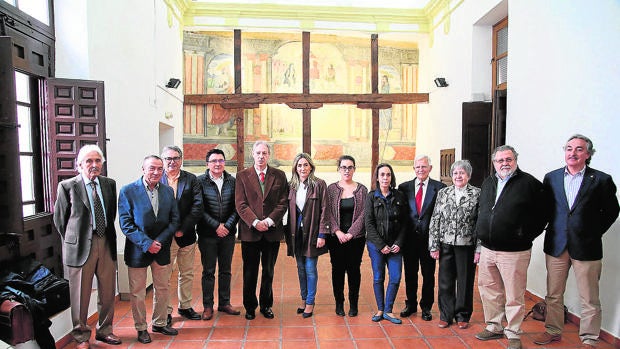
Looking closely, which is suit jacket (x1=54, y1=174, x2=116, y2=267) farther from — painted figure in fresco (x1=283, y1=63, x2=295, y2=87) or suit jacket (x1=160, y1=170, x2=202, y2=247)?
painted figure in fresco (x1=283, y1=63, x2=295, y2=87)

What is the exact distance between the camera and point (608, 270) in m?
3.77

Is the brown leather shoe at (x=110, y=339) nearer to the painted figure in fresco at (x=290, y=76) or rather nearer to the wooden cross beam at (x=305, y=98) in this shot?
the wooden cross beam at (x=305, y=98)

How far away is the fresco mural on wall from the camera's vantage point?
9078 mm

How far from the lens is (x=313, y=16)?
880cm

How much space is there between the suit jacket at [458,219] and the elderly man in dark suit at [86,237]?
9.83 feet

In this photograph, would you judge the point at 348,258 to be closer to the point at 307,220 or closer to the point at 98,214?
the point at 307,220

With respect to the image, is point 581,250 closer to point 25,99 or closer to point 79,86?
point 79,86

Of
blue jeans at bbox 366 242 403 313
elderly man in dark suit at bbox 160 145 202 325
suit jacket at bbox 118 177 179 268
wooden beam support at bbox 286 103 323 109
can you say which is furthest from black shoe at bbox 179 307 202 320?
wooden beam support at bbox 286 103 323 109

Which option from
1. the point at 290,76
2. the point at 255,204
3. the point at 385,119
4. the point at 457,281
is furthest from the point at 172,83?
the point at 457,281

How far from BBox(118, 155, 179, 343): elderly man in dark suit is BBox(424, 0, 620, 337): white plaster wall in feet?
12.9

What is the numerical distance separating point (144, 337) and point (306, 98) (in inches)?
241

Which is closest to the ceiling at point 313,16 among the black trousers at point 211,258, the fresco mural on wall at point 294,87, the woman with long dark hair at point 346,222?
the fresco mural on wall at point 294,87

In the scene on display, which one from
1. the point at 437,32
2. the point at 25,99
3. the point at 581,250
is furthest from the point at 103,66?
the point at 437,32

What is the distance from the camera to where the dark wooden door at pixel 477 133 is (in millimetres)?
6672
